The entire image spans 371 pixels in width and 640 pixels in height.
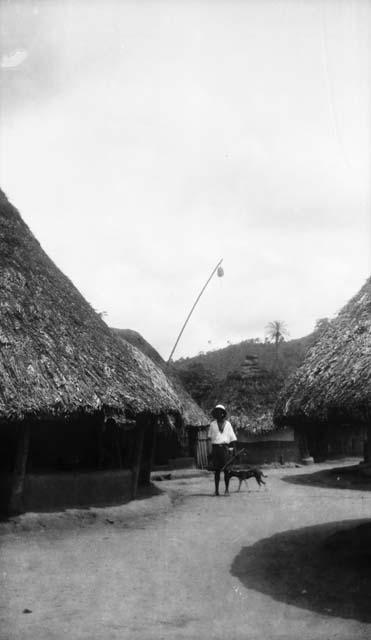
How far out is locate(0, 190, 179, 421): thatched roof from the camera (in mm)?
7992

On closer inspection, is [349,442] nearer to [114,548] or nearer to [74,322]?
[74,322]

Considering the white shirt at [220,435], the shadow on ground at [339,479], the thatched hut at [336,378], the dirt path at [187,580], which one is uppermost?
the thatched hut at [336,378]

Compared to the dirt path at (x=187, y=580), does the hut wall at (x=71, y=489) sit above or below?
above

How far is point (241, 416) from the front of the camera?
2200 centimetres

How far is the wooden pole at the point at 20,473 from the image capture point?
826 centimetres

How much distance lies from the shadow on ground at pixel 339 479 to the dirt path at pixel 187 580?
17.9 feet

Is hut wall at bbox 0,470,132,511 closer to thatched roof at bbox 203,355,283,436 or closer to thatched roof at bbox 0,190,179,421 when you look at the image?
thatched roof at bbox 0,190,179,421

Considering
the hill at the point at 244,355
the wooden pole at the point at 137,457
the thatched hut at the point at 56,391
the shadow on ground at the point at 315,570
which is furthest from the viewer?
the hill at the point at 244,355

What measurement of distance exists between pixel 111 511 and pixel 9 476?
1.71m

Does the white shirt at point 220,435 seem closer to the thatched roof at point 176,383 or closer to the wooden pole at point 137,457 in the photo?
the wooden pole at point 137,457

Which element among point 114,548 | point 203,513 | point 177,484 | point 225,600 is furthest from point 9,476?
point 177,484

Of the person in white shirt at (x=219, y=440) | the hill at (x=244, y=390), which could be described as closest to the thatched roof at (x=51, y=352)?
the person in white shirt at (x=219, y=440)

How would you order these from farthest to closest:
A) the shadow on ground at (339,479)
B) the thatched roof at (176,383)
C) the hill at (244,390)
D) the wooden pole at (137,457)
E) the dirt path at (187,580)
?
the hill at (244,390) < the thatched roof at (176,383) < the shadow on ground at (339,479) < the wooden pole at (137,457) < the dirt path at (187,580)

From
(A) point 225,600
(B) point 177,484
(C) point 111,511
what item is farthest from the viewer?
(B) point 177,484
